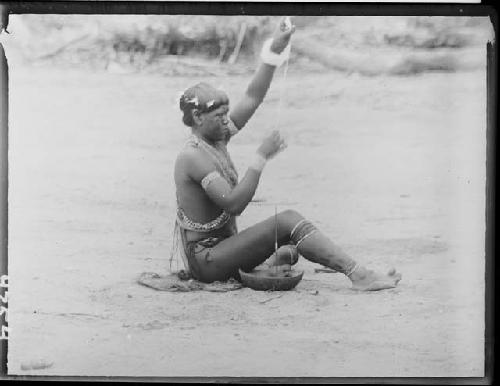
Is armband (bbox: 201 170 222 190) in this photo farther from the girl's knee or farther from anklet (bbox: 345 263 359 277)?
anklet (bbox: 345 263 359 277)

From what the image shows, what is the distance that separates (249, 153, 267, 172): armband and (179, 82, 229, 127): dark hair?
0.31 m

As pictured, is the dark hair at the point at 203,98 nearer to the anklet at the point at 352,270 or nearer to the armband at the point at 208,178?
the armband at the point at 208,178

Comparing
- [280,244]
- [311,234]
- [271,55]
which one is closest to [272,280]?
[280,244]

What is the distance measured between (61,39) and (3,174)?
719 mm

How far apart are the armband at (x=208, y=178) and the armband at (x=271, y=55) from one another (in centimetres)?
60

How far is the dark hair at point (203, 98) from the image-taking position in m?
6.41

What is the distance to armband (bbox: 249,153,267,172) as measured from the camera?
6383 millimetres

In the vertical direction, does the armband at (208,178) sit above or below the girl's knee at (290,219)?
above

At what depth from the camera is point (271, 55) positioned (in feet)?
21.0

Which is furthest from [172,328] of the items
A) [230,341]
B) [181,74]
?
[181,74]

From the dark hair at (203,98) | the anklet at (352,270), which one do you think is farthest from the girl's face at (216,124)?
the anklet at (352,270)

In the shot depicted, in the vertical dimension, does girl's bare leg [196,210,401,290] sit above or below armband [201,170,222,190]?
below

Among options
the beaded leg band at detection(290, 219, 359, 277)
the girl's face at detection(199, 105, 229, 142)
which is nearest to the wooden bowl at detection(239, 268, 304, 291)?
the beaded leg band at detection(290, 219, 359, 277)

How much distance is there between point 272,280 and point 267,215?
1.04 ft
